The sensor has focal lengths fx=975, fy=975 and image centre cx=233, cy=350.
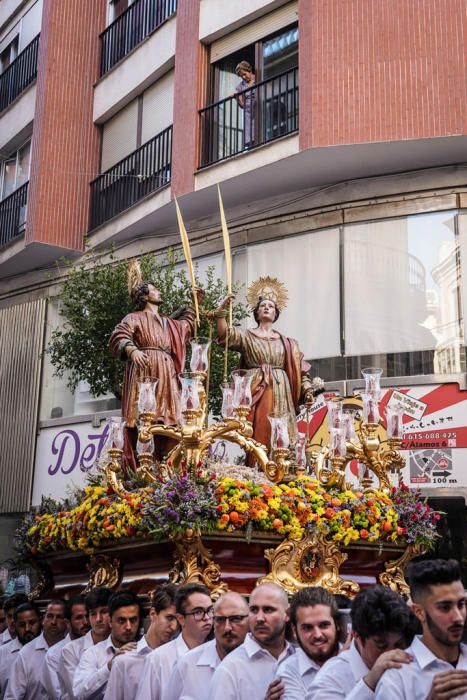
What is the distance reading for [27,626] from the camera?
8.14m

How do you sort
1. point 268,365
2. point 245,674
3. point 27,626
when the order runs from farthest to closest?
point 268,365, point 27,626, point 245,674

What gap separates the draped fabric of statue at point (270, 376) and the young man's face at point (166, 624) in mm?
3048

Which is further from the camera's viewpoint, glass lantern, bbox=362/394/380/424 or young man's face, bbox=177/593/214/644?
glass lantern, bbox=362/394/380/424

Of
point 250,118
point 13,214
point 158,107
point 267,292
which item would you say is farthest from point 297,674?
point 13,214

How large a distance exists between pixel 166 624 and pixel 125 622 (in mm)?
470

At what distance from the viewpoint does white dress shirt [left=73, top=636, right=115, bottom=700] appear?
6250 mm

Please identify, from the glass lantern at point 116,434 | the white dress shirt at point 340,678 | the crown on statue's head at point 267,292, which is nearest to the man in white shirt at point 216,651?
the white dress shirt at point 340,678

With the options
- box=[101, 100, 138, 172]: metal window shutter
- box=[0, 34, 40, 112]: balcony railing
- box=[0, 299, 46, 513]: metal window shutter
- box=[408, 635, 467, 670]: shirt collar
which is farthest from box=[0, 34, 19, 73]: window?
box=[408, 635, 467, 670]: shirt collar

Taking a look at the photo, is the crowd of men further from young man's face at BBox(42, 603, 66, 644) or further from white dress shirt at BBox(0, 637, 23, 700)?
white dress shirt at BBox(0, 637, 23, 700)

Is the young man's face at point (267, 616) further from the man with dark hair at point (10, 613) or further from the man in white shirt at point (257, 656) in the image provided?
the man with dark hair at point (10, 613)

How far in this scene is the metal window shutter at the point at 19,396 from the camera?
20531 millimetres

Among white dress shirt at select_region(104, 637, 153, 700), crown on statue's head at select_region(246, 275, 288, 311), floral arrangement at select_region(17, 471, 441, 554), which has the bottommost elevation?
white dress shirt at select_region(104, 637, 153, 700)

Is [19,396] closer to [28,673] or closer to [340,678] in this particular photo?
[28,673]

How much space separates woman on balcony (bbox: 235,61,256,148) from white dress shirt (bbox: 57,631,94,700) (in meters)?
11.7
